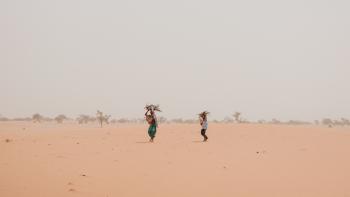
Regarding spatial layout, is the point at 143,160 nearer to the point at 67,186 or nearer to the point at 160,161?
the point at 160,161

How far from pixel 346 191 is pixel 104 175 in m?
5.29

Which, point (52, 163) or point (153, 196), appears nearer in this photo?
point (153, 196)

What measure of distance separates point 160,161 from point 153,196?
4223 millimetres

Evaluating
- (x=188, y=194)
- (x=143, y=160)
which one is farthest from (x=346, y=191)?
(x=143, y=160)

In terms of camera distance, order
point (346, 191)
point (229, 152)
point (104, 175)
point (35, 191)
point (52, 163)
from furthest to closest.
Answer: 1. point (229, 152)
2. point (52, 163)
3. point (104, 175)
4. point (346, 191)
5. point (35, 191)

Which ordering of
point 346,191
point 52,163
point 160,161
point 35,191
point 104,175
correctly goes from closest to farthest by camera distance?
point 35,191, point 346,191, point 104,175, point 52,163, point 160,161

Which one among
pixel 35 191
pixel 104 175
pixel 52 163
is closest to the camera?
pixel 35 191

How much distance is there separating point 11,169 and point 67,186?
7.18ft

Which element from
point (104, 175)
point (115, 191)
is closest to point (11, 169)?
point (104, 175)

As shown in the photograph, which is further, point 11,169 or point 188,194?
point 11,169

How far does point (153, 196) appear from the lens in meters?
7.39

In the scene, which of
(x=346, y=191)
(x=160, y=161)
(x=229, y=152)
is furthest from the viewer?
(x=229, y=152)

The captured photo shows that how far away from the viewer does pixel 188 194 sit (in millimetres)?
7625

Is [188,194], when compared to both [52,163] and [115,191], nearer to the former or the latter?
[115,191]
